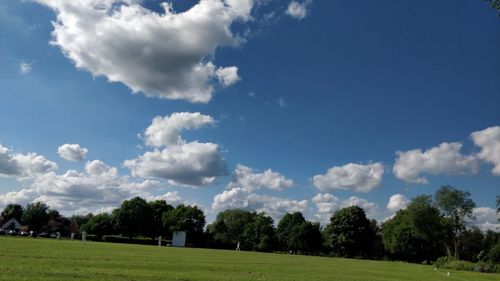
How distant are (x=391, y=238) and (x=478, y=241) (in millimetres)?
27783

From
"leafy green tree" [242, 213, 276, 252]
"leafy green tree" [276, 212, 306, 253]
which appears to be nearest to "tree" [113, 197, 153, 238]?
"leafy green tree" [242, 213, 276, 252]

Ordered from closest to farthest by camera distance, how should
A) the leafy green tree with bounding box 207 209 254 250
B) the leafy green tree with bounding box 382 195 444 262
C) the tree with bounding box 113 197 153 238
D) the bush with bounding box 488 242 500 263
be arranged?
1. the bush with bounding box 488 242 500 263
2. the leafy green tree with bounding box 382 195 444 262
3. the tree with bounding box 113 197 153 238
4. the leafy green tree with bounding box 207 209 254 250

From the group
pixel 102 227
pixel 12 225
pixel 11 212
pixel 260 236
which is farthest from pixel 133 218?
pixel 11 212

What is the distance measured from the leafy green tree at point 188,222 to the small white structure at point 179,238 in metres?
3.32

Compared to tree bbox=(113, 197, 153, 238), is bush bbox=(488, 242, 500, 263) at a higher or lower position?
lower

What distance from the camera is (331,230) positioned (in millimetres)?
117688

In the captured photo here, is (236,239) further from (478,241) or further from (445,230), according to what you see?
(478,241)

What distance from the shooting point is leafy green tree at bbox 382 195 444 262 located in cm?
10450

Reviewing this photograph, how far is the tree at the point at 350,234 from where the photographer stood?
376ft

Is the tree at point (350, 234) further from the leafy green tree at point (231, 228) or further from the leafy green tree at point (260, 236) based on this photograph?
the leafy green tree at point (231, 228)

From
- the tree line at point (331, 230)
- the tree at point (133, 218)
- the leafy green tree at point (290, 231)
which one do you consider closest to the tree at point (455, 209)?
the tree line at point (331, 230)

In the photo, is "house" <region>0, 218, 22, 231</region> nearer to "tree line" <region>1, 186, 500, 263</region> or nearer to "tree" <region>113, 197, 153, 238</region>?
"tree line" <region>1, 186, 500, 263</region>

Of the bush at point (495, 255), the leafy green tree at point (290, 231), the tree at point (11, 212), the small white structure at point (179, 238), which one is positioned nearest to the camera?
the bush at point (495, 255)

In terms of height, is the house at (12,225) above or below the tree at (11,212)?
below
